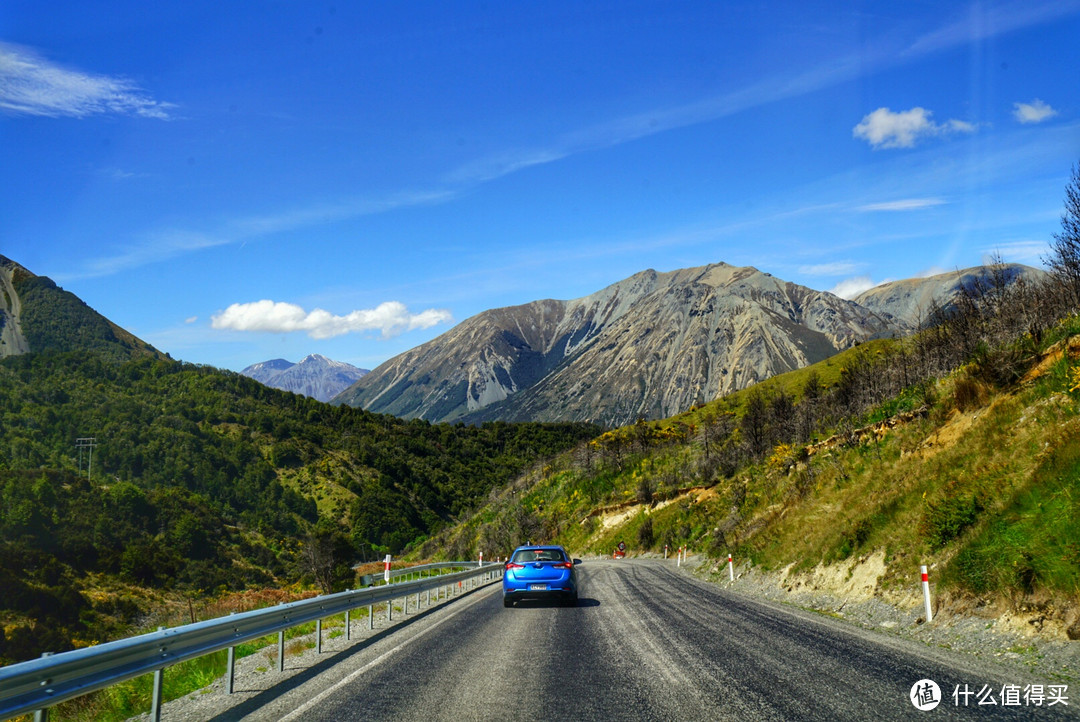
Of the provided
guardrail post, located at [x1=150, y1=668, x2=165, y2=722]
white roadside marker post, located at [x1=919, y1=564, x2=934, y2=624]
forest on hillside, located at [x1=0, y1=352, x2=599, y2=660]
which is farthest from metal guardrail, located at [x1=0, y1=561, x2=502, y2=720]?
forest on hillside, located at [x1=0, y1=352, x2=599, y2=660]

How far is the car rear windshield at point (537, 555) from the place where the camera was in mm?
17811

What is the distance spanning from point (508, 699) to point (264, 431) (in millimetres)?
151403

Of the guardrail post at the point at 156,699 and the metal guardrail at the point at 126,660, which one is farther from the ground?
the metal guardrail at the point at 126,660

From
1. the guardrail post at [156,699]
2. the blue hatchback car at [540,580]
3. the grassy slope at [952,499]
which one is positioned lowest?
the blue hatchback car at [540,580]

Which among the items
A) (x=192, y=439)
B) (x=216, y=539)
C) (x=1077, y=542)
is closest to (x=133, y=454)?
(x=192, y=439)

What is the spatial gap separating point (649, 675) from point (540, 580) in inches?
362

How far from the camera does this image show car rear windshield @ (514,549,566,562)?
1781cm

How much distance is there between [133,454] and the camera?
5217 inches

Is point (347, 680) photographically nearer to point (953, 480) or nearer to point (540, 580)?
point (540, 580)

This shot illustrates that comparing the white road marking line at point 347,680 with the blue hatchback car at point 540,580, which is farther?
the blue hatchback car at point 540,580

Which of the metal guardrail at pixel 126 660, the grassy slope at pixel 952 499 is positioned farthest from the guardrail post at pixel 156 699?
the grassy slope at pixel 952 499

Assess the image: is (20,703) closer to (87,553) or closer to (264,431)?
(87,553)

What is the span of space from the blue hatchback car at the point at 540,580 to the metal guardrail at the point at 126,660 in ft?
24.0

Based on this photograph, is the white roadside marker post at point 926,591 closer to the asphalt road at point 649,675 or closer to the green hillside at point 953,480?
the green hillside at point 953,480
